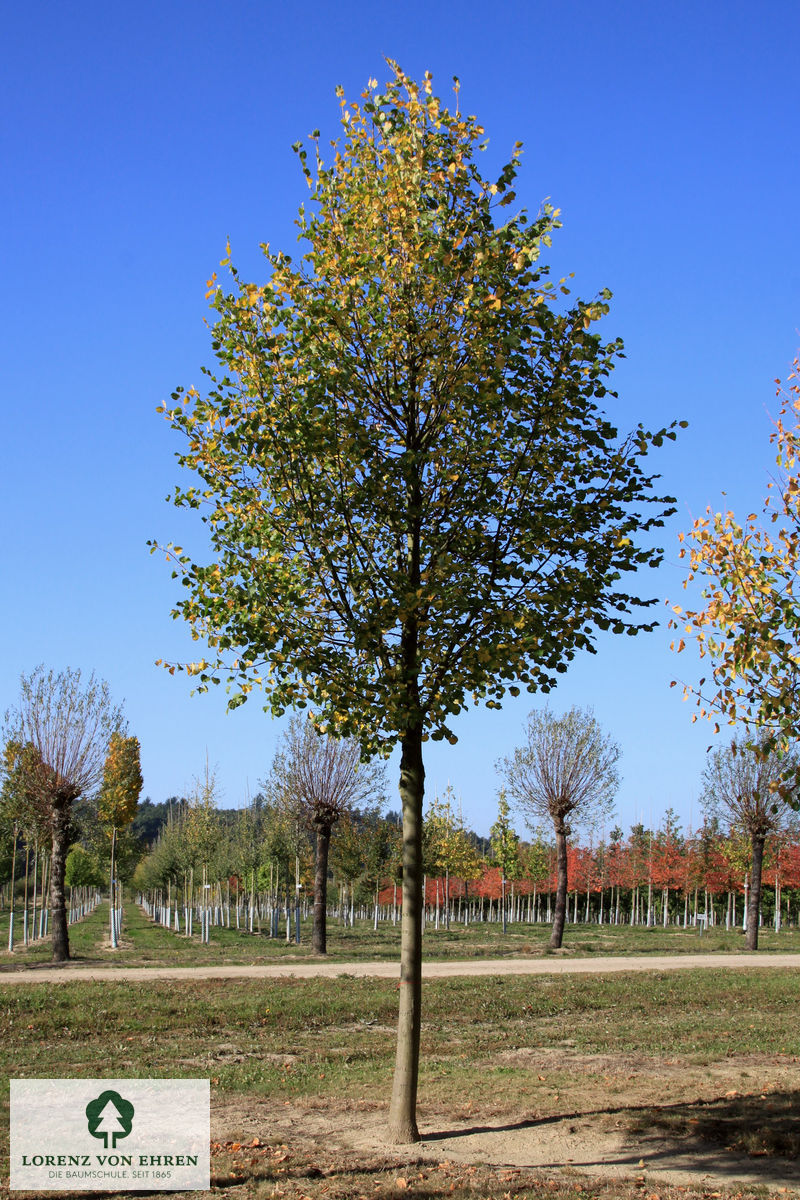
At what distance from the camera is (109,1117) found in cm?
794

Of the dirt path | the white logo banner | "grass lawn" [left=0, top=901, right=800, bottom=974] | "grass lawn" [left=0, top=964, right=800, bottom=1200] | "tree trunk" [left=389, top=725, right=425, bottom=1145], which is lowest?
"grass lawn" [left=0, top=901, right=800, bottom=974]

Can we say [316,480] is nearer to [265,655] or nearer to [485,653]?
[265,655]

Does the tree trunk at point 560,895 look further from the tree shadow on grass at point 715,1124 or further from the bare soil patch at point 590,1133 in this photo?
the tree shadow on grass at point 715,1124

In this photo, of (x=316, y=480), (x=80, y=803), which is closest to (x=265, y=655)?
(x=316, y=480)

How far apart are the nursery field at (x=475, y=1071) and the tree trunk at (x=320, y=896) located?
27.6ft

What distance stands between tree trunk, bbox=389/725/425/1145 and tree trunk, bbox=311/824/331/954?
19.5m

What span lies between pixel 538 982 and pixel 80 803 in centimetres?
1346

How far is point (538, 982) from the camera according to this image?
19.3 meters

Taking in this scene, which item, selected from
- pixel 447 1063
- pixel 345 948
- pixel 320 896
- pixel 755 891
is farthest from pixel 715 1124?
pixel 755 891

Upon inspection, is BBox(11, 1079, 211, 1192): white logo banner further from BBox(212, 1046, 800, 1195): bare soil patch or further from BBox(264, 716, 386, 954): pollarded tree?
BBox(264, 716, 386, 954): pollarded tree

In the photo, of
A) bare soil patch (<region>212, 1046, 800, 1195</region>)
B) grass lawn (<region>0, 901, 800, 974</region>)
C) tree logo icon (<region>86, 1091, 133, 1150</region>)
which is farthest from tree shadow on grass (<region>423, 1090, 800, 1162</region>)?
grass lawn (<region>0, 901, 800, 974</region>)

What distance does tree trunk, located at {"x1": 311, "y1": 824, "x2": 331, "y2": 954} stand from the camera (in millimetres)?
27000

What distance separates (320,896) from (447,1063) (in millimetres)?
15951

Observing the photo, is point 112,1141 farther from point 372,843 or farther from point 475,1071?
point 372,843
